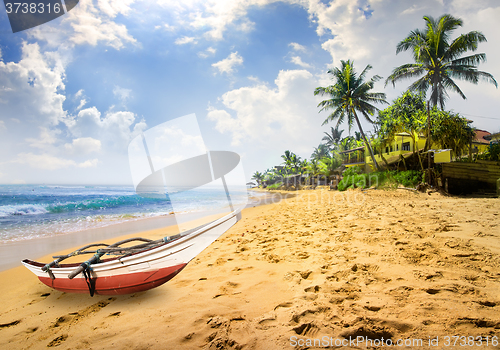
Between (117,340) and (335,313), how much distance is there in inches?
88.0

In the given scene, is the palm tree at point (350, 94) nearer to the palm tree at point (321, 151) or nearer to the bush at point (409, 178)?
the bush at point (409, 178)

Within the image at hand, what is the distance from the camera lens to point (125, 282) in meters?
2.90

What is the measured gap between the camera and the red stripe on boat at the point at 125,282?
2.90 metres

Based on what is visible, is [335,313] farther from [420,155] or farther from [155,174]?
[420,155]

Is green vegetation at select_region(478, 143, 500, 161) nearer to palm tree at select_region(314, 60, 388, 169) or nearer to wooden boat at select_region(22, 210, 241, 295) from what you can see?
palm tree at select_region(314, 60, 388, 169)

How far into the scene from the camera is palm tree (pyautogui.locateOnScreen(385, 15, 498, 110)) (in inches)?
743

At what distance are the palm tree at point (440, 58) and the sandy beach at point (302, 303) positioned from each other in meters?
23.1

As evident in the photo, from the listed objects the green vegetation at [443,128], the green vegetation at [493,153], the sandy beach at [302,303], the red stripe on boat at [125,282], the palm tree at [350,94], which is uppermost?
the palm tree at [350,94]

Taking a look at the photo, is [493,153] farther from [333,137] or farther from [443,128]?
[333,137]

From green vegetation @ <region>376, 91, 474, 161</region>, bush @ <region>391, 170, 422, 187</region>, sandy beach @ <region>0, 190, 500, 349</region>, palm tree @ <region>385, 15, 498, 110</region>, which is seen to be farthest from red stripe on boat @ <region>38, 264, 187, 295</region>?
palm tree @ <region>385, 15, 498, 110</region>

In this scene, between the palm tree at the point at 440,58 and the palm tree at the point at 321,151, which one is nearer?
the palm tree at the point at 440,58

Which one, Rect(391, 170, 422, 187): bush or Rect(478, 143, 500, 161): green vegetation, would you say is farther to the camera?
Rect(391, 170, 422, 187): bush

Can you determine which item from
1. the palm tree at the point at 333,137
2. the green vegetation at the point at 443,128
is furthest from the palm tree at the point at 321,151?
the green vegetation at the point at 443,128

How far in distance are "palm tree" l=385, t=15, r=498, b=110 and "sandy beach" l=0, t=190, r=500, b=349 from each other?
2314 cm
